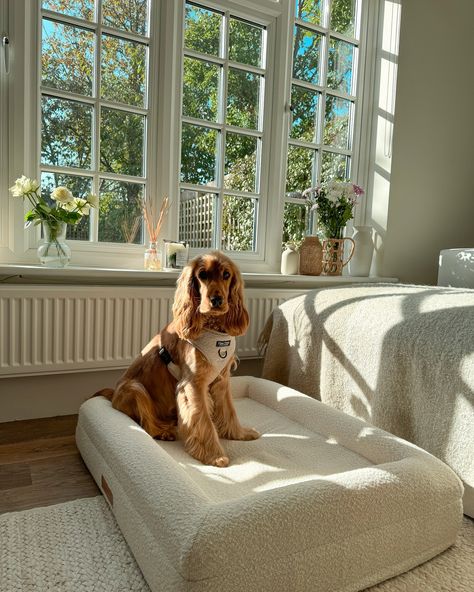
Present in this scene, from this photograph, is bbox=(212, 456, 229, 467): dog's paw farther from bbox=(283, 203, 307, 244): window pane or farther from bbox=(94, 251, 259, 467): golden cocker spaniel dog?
bbox=(283, 203, 307, 244): window pane

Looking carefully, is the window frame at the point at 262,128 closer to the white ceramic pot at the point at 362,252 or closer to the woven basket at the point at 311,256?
the woven basket at the point at 311,256

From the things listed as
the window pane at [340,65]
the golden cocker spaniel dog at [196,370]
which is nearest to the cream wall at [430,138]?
the window pane at [340,65]

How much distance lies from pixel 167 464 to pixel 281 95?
2395 mm

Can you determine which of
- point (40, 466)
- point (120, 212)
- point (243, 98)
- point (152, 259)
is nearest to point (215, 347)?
point (40, 466)

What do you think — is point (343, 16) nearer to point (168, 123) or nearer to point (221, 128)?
point (221, 128)

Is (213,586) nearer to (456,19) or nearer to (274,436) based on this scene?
(274,436)

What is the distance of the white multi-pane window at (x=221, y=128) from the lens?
264cm

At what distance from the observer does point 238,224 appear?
287 cm

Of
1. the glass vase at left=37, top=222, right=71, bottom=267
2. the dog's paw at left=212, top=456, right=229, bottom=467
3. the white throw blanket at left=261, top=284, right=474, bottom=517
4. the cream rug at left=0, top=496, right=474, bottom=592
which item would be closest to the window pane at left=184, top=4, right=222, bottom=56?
the glass vase at left=37, top=222, right=71, bottom=267

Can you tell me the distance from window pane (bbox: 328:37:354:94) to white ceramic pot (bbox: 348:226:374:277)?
951mm

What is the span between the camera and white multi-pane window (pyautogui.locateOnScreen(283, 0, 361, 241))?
299 cm

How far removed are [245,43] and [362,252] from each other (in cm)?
144

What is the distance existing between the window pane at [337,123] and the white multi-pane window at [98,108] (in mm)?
1243

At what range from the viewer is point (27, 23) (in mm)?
2162
